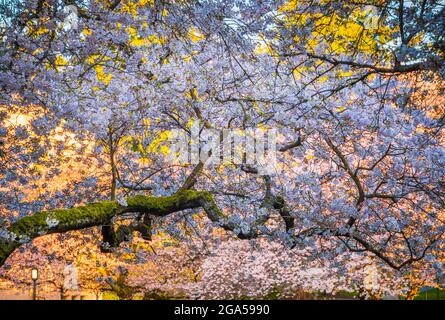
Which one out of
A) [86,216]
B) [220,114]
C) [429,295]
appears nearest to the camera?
[86,216]

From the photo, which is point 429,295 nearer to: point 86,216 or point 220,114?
point 220,114

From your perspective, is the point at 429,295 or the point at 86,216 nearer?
the point at 86,216

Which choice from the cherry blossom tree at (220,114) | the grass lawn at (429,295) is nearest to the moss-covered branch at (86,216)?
the cherry blossom tree at (220,114)

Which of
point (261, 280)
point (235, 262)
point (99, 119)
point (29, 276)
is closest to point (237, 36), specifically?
point (99, 119)

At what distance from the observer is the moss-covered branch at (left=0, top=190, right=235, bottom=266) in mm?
5641

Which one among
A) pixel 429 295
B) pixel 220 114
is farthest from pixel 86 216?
→ pixel 429 295

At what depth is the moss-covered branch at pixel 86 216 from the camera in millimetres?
5641

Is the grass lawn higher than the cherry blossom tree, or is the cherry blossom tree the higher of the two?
the cherry blossom tree

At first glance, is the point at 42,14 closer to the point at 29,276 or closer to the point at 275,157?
the point at 275,157

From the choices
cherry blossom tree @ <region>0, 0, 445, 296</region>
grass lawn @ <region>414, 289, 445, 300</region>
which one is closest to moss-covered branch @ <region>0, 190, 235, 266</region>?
cherry blossom tree @ <region>0, 0, 445, 296</region>

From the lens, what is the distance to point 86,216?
21.6ft

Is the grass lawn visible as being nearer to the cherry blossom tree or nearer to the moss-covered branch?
the cherry blossom tree

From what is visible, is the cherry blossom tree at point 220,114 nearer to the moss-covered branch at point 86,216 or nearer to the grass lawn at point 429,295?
the moss-covered branch at point 86,216

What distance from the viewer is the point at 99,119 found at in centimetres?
848
